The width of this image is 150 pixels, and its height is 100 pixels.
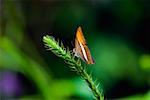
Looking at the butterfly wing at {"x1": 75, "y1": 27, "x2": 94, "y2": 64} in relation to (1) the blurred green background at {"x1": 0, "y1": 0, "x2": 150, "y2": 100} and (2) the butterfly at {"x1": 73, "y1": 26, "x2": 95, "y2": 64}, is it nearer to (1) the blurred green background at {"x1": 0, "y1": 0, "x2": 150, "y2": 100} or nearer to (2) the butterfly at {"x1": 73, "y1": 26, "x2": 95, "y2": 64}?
(2) the butterfly at {"x1": 73, "y1": 26, "x2": 95, "y2": 64}

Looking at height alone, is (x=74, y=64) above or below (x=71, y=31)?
below

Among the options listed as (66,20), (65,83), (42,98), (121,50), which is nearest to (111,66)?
(121,50)

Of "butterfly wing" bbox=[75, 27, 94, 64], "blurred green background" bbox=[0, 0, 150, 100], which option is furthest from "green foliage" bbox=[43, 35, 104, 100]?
Answer: "blurred green background" bbox=[0, 0, 150, 100]

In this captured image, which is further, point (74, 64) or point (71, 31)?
point (71, 31)

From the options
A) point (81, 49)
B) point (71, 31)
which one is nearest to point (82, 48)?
point (81, 49)

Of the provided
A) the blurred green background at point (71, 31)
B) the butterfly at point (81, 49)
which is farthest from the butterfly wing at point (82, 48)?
the blurred green background at point (71, 31)

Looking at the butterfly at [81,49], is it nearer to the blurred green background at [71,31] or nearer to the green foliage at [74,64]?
the green foliage at [74,64]

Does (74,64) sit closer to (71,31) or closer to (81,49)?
(81,49)
